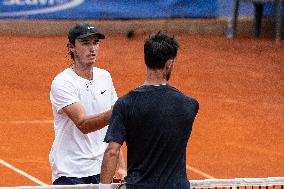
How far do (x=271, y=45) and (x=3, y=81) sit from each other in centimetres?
797

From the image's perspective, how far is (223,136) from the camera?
48.6ft

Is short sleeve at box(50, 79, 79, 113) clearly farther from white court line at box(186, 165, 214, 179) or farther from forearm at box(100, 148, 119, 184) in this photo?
white court line at box(186, 165, 214, 179)

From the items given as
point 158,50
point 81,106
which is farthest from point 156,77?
point 81,106

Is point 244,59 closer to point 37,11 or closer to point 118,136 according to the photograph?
point 37,11

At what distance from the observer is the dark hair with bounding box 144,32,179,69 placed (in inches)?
237

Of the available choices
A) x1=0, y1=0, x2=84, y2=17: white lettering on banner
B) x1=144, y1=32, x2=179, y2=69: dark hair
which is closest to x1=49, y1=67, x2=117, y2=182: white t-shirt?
x1=144, y1=32, x2=179, y2=69: dark hair

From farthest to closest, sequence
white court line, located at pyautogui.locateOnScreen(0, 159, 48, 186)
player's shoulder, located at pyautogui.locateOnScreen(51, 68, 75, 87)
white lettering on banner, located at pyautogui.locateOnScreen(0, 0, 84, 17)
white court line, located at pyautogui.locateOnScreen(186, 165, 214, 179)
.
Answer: white lettering on banner, located at pyautogui.locateOnScreen(0, 0, 84, 17), white court line, located at pyautogui.locateOnScreen(186, 165, 214, 179), white court line, located at pyautogui.locateOnScreen(0, 159, 48, 186), player's shoulder, located at pyautogui.locateOnScreen(51, 68, 75, 87)

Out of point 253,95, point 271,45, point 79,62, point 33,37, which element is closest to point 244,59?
point 271,45

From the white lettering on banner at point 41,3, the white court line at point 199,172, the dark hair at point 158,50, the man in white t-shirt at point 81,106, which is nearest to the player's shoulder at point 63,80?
the man in white t-shirt at point 81,106

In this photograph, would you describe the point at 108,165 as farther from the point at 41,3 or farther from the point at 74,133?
the point at 41,3

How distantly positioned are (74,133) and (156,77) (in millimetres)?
1590

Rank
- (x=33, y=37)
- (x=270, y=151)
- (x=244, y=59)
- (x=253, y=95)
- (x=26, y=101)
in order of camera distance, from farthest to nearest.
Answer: (x=33, y=37) < (x=244, y=59) < (x=253, y=95) < (x=26, y=101) < (x=270, y=151)

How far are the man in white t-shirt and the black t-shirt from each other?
1320 millimetres

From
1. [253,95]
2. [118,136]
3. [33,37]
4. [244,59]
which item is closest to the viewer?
[118,136]
